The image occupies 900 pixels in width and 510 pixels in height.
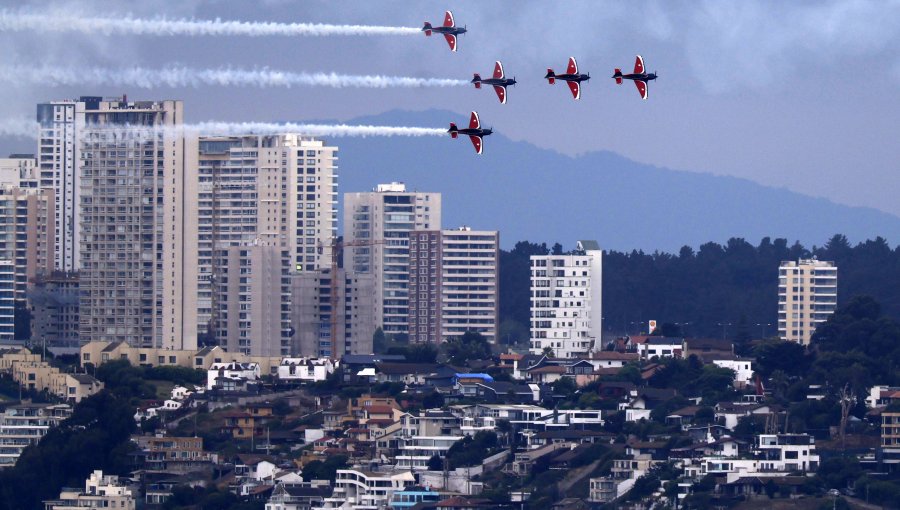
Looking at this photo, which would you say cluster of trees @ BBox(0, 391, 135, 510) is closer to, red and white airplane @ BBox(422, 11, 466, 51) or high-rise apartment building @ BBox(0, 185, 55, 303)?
red and white airplane @ BBox(422, 11, 466, 51)

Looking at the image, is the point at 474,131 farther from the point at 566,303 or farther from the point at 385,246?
the point at 385,246

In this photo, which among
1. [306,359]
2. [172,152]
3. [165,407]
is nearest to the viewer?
[165,407]

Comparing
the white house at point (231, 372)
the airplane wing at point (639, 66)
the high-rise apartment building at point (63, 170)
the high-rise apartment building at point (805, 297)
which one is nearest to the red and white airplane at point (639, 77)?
the airplane wing at point (639, 66)

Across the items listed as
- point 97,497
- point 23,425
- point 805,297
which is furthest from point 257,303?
point 97,497

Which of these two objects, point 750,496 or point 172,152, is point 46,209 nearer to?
point 172,152

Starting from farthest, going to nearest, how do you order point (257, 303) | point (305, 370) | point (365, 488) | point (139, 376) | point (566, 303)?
point (566, 303) < point (257, 303) < point (305, 370) < point (139, 376) < point (365, 488)

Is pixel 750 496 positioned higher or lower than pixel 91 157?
lower

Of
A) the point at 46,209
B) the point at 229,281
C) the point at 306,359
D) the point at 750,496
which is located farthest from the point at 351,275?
the point at 750,496
